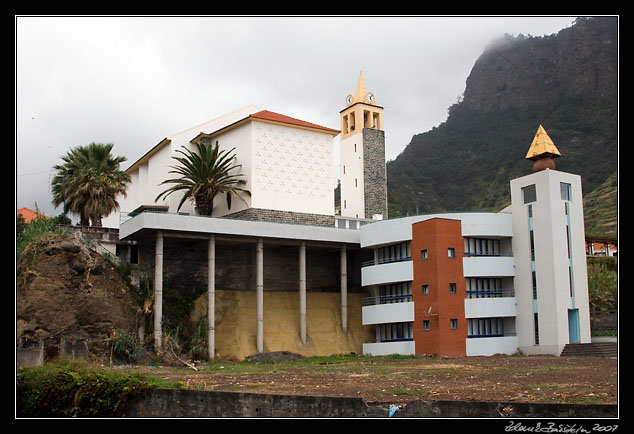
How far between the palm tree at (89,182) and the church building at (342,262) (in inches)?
64.4

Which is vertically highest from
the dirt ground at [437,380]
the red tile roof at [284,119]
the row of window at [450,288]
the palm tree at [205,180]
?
the red tile roof at [284,119]

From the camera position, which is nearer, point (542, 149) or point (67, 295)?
point (67, 295)

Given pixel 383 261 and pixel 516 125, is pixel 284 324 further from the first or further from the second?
pixel 516 125

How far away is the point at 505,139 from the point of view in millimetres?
119688

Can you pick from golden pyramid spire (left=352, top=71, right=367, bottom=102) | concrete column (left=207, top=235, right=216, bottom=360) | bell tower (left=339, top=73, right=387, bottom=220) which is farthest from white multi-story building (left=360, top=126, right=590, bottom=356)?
golden pyramid spire (left=352, top=71, right=367, bottom=102)

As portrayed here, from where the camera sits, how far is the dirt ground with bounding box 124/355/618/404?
65.6 feet

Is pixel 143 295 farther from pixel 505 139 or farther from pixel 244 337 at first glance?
pixel 505 139

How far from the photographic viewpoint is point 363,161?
6150 centimetres

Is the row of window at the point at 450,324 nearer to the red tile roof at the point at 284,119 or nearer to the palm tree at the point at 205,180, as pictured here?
the palm tree at the point at 205,180

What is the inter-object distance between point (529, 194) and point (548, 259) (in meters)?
4.40

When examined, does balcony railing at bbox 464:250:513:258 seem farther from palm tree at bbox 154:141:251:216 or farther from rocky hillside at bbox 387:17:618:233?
rocky hillside at bbox 387:17:618:233

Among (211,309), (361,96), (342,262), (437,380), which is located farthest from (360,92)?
(437,380)

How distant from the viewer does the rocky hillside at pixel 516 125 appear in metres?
104

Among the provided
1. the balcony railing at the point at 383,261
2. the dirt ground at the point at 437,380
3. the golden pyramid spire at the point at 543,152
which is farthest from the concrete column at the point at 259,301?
the golden pyramid spire at the point at 543,152
